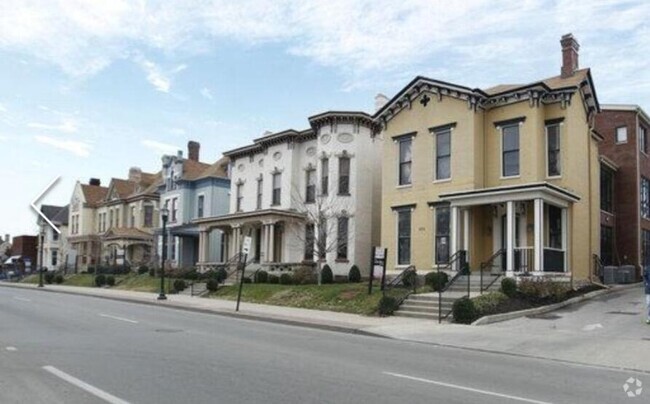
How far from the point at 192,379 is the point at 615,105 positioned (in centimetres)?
3193

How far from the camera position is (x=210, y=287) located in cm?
3353

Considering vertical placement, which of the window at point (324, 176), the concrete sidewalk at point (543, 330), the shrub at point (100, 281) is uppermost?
the window at point (324, 176)

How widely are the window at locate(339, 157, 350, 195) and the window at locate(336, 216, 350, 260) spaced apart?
64.3 inches

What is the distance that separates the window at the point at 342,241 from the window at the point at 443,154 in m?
8.19

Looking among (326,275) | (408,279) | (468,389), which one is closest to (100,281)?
(326,275)

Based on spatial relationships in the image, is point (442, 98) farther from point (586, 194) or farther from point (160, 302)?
point (160, 302)

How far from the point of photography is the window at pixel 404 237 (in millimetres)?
30562

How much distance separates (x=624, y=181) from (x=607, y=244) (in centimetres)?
396

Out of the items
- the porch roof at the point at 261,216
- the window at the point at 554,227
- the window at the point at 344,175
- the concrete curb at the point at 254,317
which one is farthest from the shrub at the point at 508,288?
the porch roof at the point at 261,216

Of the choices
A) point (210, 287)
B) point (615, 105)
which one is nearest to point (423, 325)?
point (210, 287)

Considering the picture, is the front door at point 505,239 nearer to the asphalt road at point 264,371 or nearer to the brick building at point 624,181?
the brick building at point 624,181

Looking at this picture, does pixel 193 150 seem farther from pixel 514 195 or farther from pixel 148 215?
pixel 514 195

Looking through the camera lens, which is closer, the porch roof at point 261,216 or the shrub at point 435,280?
the shrub at point 435,280

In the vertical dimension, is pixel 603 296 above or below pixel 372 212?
below
